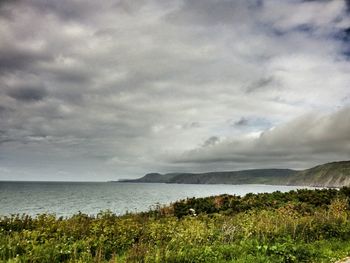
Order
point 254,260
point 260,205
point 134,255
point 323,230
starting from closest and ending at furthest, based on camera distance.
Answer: point 134,255 → point 254,260 → point 323,230 → point 260,205

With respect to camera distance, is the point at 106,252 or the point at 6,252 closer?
the point at 6,252

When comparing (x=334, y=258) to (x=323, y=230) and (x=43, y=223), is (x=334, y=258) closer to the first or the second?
(x=323, y=230)

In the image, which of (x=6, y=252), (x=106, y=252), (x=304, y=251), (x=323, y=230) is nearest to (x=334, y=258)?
(x=304, y=251)

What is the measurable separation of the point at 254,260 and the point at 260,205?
17853mm

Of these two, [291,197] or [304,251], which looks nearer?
[304,251]

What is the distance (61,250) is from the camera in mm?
11117

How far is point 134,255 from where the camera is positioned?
10.9 metres

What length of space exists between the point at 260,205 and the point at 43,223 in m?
18.6

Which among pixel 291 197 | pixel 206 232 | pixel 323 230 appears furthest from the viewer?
pixel 291 197

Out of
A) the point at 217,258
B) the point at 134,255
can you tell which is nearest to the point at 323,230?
the point at 217,258

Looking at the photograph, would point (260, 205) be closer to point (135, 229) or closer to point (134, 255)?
point (135, 229)

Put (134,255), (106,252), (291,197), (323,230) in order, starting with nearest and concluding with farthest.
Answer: (134,255)
(106,252)
(323,230)
(291,197)

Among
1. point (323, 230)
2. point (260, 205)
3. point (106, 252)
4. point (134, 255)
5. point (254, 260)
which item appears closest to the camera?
point (134, 255)

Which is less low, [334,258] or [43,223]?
[43,223]
